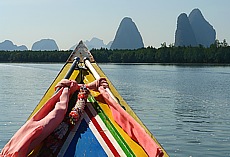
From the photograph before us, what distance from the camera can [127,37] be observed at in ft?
612

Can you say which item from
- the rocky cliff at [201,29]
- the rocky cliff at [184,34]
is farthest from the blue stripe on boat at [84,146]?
the rocky cliff at [201,29]

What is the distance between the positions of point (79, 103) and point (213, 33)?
183921 millimetres

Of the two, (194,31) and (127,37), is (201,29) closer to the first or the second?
(194,31)

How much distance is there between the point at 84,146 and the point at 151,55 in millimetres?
66466

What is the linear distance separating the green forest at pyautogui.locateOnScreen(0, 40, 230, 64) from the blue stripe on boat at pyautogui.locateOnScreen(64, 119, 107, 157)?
60152 mm

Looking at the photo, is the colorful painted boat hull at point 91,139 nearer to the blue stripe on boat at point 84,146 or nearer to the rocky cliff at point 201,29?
the blue stripe on boat at point 84,146

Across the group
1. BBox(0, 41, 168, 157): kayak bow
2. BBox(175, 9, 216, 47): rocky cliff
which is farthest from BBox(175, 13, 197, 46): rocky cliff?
BBox(0, 41, 168, 157): kayak bow

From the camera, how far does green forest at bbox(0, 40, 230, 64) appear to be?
209 ft

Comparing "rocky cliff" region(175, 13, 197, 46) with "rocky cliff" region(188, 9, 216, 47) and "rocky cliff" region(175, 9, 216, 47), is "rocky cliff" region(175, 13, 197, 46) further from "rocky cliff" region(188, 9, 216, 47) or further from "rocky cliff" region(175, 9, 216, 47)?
"rocky cliff" region(188, 9, 216, 47)

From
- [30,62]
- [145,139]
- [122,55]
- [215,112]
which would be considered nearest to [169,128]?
[215,112]

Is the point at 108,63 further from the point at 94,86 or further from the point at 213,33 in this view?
the point at 213,33

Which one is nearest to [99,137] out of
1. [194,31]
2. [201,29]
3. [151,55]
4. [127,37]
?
[151,55]

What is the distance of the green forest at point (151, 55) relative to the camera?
63688 millimetres

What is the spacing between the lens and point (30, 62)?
77.5 meters
